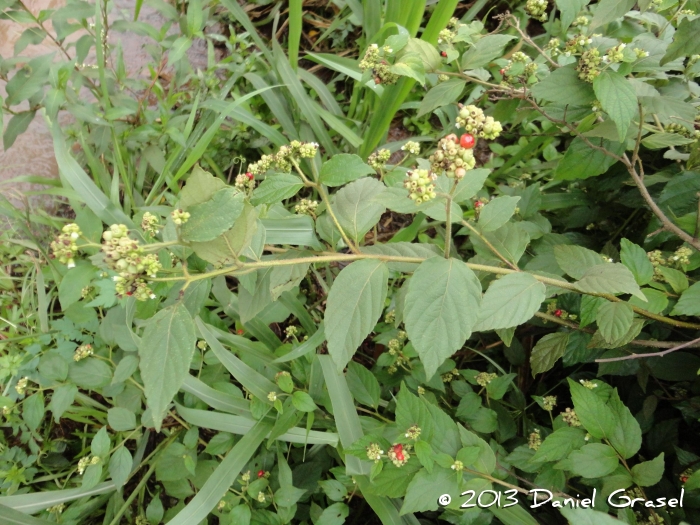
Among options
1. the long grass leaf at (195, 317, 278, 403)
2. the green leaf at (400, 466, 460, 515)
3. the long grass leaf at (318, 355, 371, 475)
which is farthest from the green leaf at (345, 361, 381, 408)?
the green leaf at (400, 466, 460, 515)

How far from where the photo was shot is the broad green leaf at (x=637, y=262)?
94 cm

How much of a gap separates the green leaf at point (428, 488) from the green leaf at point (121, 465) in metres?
0.84

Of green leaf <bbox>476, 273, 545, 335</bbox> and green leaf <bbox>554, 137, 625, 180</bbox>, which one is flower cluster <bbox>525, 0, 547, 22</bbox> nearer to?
green leaf <bbox>554, 137, 625, 180</bbox>

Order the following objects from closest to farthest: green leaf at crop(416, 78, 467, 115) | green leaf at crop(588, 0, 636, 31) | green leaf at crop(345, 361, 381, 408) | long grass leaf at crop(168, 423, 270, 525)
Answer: green leaf at crop(588, 0, 636, 31)
green leaf at crop(416, 78, 467, 115)
long grass leaf at crop(168, 423, 270, 525)
green leaf at crop(345, 361, 381, 408)

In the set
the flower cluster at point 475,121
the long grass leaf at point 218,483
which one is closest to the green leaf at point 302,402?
the long grass leaf at point 218,483

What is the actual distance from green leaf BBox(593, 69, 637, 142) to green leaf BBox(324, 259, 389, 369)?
527mm

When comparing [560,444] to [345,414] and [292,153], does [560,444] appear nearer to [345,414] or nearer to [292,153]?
[345,414]

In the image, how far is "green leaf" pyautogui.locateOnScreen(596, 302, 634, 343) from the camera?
0.84m

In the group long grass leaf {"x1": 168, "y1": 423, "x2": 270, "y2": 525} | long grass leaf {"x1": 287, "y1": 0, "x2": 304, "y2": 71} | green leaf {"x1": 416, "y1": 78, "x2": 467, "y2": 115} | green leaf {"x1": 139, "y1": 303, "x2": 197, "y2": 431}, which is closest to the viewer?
green leaf {"x1": 139, "y1": 303, "x2": 197, "y2": 431}

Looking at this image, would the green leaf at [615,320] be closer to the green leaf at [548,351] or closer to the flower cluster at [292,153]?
the green leaf at [548,351]

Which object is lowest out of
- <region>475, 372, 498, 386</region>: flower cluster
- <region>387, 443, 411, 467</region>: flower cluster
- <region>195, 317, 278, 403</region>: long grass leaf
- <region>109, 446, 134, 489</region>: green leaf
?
<region>109, 446, 134, 489</region>: green leaf

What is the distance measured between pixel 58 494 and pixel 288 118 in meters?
1.57

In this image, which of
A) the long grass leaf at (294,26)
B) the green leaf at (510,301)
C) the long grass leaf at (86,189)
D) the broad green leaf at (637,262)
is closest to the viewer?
the green leaf at (510,301)

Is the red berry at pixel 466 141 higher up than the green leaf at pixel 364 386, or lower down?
higher up
